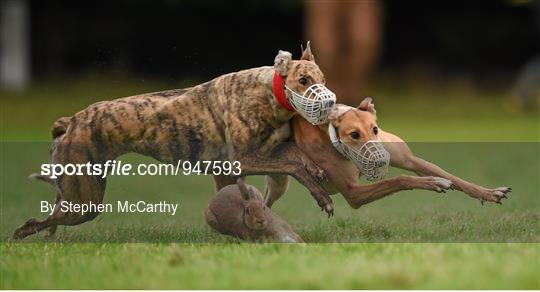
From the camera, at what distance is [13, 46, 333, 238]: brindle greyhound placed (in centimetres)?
605

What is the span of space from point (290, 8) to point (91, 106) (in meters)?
16.9

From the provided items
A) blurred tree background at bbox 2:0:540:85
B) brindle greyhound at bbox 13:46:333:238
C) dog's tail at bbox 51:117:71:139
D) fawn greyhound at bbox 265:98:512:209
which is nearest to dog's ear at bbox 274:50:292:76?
brindle greyhound at bbox 13:46:333:238

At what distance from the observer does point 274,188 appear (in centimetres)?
635

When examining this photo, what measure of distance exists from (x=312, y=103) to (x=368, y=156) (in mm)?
381

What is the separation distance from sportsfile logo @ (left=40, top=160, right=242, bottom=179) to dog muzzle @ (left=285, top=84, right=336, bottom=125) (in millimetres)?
486

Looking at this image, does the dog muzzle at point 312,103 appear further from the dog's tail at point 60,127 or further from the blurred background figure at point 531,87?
the blurred background figure at point 531,87

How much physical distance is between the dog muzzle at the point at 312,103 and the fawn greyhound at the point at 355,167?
90 millimetres

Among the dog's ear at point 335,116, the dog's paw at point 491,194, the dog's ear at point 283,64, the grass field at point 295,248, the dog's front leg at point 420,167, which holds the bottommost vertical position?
the grass field at point 295,248

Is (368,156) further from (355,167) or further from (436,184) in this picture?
(436,184)

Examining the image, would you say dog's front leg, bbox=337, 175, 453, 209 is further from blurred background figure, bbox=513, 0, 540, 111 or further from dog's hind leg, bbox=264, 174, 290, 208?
blurred background figure, bbox=513, 0, 540, 111

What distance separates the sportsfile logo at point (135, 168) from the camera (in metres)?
6.19

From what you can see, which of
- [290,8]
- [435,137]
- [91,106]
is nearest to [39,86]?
[290,8]

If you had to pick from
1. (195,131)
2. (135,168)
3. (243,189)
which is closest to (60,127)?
(135,168)

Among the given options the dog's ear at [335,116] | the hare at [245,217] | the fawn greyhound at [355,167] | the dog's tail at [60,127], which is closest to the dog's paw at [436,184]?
the fawn greyhound at [355,167]
